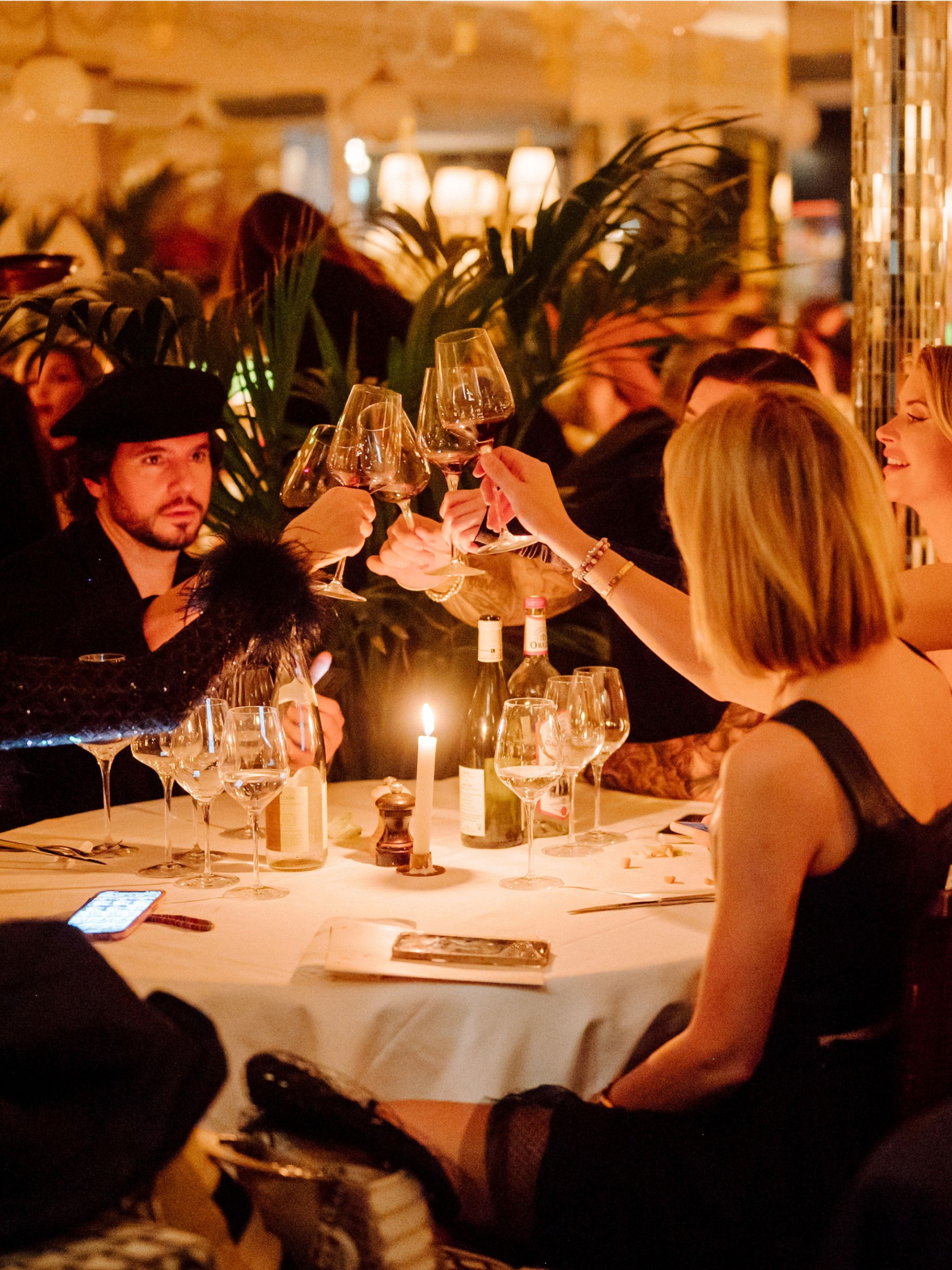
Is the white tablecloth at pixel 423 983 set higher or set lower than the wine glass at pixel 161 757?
lower

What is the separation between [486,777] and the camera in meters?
1.85

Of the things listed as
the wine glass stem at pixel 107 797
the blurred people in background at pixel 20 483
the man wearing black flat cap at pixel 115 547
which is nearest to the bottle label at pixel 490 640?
the wine glass stem at pixel 107 797

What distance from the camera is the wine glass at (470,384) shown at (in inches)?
73.4

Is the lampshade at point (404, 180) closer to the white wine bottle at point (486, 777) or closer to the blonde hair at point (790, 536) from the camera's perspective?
the white wine bottle at point (486, 777)

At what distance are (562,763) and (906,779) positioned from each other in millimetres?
455

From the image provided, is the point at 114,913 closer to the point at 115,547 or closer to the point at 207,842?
the point at 207,842

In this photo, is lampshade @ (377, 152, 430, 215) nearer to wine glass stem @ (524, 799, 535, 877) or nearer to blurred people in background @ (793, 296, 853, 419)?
blurred people in background @ (793, 296, 853, 419)

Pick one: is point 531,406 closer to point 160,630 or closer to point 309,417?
point 309,417

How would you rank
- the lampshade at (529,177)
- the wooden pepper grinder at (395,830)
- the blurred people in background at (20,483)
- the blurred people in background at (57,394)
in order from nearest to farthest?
the wooden pepper grinder at (395,830) < the blurred people in background at (20,483) < the blurred people in background at (57,394) < the lampshade at (529,177)

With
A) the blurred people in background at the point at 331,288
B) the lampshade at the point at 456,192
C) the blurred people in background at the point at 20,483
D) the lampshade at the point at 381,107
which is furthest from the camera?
the lampshade at the point at 381,107

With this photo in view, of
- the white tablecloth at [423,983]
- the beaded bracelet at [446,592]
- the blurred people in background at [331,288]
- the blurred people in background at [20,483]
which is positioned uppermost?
the blurred people in background at [331,288]

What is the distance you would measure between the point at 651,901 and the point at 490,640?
0.46 m

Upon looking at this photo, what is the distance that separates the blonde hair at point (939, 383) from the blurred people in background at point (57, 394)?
1.83m

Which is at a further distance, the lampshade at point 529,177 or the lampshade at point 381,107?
the lampshade at point 381,107
